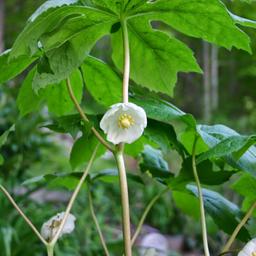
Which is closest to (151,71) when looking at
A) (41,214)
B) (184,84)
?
(41,214)

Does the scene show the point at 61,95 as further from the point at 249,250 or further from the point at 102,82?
the point at 249,250

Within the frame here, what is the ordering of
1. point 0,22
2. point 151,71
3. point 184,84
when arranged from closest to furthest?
point 151,71 → point 0,22 → point 184,84

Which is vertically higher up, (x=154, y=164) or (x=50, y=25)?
(x=50, y=25)

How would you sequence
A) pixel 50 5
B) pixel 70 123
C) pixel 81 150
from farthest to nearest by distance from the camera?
1. pixel 81 150
2. pixel 70 123
3. pixel 50 5

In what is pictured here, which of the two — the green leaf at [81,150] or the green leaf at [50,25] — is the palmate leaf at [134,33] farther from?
the green leaf at [81,150]

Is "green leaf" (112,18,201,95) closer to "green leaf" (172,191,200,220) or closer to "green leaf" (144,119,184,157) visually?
"green leaf" (144,119,184,157)

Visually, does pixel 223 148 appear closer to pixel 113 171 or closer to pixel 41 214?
pixel 113 171

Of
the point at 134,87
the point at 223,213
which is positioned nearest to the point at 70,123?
the point at 134,87
